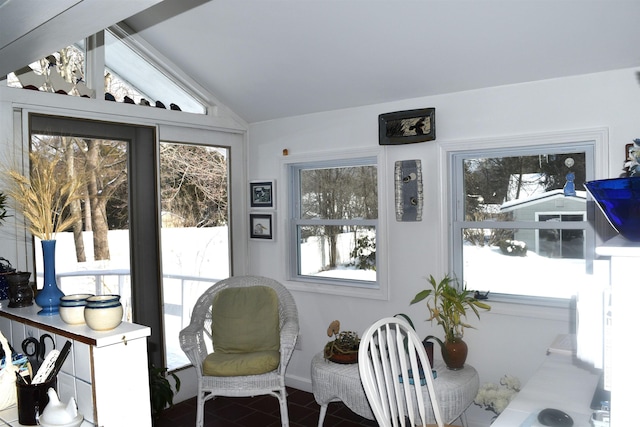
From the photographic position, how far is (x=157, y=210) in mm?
3727

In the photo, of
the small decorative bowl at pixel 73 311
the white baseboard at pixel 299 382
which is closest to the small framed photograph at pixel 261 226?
the white baseboard at pixel 299 382

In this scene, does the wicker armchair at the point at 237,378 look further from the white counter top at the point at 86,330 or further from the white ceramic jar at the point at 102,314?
the white ceramic jar at the point at 102,314

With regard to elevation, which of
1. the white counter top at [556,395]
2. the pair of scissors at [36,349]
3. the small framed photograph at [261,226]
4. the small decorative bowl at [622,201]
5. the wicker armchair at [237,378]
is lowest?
the wicker armchair at [237,378]

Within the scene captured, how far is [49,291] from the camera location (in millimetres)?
1934

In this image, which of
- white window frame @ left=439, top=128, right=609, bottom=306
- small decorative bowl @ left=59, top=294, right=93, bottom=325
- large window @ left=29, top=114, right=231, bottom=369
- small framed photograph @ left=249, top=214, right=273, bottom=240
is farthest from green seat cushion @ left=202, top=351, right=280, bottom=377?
small decorative bowl @ left=59, top=294, right=93, bottom=325

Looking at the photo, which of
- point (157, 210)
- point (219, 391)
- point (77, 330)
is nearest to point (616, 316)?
point (77, 330)

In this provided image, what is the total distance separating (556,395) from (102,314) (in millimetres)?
1646

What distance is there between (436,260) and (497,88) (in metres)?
1.12

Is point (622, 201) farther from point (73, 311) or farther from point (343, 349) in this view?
point (343, 349)

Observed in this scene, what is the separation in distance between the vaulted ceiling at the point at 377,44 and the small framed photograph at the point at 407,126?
13 centimetres

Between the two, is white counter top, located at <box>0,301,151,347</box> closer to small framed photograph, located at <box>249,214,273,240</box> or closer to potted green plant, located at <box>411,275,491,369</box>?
potted green plant, located at <box>411,275,491,369</box>

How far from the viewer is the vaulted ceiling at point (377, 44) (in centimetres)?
Answer: 251

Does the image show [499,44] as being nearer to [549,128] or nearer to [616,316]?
[549,128]

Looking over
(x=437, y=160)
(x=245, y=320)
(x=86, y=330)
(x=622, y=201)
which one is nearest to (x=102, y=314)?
(x=86, y=330)
